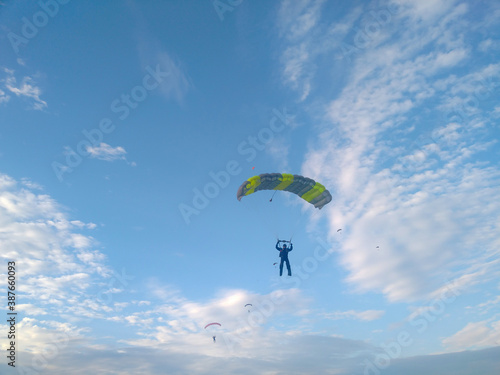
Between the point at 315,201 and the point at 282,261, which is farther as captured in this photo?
the point at 315,201

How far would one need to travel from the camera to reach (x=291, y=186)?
98.7ft

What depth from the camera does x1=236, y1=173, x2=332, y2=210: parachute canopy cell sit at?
28.0 meters

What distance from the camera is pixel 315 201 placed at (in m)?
32.1

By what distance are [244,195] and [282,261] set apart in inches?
277

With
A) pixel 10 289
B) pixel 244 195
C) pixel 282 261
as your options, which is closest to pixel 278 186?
pixel 244 195

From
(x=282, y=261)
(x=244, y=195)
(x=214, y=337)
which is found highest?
(x=244, y=195)

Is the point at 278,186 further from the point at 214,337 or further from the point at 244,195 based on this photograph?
the point at 214,337

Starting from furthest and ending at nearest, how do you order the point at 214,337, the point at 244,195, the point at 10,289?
the point at 214,337 < the point at 244,195 < the point at 10,289

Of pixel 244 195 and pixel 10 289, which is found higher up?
pixel 244 195

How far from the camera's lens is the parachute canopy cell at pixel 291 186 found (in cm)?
2804

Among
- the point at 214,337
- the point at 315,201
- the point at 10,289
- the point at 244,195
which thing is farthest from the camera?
the point at 214,337

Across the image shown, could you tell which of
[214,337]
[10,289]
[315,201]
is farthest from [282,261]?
[10,289]

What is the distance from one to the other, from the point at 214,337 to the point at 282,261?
60.7 feet

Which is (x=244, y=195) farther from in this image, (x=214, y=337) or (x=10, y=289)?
(x=214, y=337)
